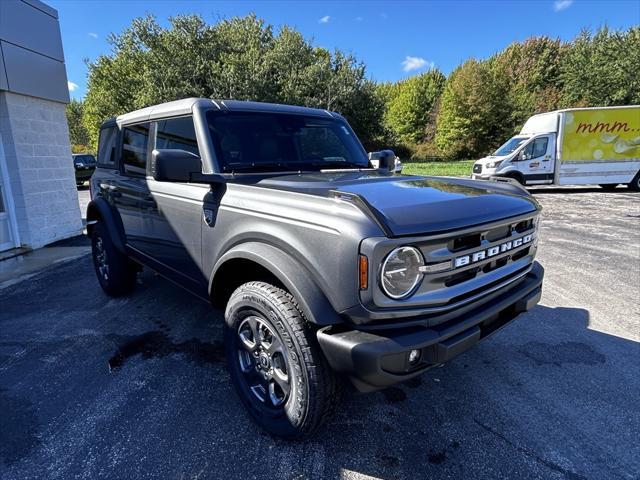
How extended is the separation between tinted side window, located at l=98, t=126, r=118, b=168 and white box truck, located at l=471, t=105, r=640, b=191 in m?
12.4

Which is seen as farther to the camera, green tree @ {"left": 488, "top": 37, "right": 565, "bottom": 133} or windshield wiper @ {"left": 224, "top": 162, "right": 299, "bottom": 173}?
green tree @ {"left": 488, "top": 37, "right": 565, "bottom": 133}

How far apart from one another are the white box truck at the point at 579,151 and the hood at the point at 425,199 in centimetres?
1212

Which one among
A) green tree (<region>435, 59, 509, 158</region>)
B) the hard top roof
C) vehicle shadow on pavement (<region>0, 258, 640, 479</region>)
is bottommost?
vehicle shadow on pavement (<region>0, 258, 640, 479</region>)

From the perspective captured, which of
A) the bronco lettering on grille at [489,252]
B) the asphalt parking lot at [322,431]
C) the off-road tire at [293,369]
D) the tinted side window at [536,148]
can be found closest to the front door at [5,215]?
the asphalt parking lot at [322,431]

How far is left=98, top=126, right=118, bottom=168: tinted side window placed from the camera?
168 inches

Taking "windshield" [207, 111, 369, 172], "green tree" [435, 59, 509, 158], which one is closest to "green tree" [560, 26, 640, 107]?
"green tree" [435, 59, 509, 158]

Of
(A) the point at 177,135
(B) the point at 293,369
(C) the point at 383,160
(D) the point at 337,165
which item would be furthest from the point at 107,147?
(B) the point at 293,369

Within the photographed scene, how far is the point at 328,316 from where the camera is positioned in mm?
1773

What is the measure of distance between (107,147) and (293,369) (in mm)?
3957

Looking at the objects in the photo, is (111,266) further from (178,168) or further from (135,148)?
(178,168)

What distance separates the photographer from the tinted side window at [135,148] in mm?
3564

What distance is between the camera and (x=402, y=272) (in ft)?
5.68

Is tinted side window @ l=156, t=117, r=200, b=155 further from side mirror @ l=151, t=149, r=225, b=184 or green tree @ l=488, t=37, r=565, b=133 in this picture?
green tree @ l=488, t=37, r=565, b=133

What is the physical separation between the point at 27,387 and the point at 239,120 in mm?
2555
